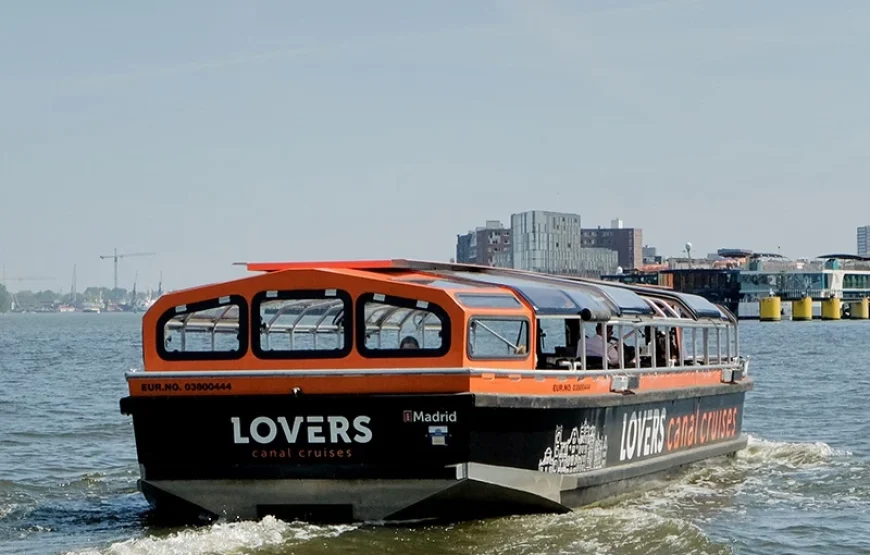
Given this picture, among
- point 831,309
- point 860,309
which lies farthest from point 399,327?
point 860,309

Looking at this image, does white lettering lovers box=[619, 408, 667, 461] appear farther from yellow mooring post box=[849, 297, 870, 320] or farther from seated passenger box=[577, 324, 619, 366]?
yellow mooring post box=[849, 297, 870, 320]

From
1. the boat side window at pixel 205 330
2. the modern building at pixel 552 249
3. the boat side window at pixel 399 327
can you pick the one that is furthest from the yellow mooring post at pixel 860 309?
the boat side window at pixel 205 330

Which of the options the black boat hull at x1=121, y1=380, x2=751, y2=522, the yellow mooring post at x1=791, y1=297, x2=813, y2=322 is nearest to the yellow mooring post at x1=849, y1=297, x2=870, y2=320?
the yellow mooring post at x1=791, y1=297, x2=813, y2=322

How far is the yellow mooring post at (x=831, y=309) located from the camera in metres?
131

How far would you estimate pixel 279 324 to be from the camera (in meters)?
15.9

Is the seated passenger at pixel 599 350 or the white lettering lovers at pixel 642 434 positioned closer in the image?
the white lettering lovers at pixel 642 434

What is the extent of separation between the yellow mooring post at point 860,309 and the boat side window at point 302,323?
122 metres

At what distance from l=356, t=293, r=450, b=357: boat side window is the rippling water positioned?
174cm

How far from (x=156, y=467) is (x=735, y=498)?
7128 millimetres

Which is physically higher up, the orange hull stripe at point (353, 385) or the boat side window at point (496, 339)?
the boat side window at point (496, 339)

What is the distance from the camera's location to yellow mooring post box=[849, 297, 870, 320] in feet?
438

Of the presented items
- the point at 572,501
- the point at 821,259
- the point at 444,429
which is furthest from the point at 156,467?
the point at 821,259

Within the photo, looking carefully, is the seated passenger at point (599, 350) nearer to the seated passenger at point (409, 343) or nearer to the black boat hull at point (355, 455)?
the black boat hull at point (355, 455)

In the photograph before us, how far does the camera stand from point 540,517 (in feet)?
50.2
